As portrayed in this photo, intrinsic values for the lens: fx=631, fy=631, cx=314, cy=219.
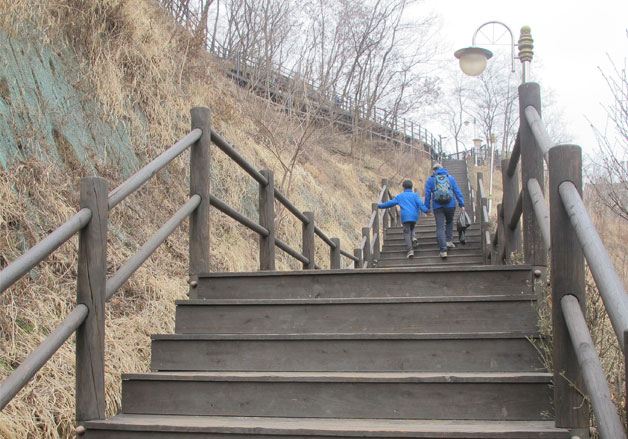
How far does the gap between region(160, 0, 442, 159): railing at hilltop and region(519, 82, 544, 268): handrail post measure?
7.95m

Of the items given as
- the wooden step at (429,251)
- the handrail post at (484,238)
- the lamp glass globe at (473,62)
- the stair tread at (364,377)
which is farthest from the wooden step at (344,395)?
the lamp glass globe at (473,62)

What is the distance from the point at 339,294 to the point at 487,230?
6.30 meters

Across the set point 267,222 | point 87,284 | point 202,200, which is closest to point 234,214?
point 202,200

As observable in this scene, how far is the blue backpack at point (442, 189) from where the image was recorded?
9.47 m

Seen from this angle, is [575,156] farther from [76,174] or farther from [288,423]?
[76,174]

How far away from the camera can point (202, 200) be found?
420 centimetres

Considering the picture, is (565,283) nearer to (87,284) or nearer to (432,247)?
(87,284)

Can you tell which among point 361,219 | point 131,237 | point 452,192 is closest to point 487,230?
point 452,192

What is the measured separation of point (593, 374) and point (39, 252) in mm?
1980

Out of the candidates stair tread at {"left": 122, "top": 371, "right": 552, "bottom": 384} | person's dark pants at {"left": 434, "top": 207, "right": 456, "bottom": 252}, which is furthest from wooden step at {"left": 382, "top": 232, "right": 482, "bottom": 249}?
stair tread at {"left": 122, "top": 371, "right": 552, "bottom": 384}

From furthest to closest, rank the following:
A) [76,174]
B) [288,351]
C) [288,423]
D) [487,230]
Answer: [487,230], [76,174], [288,351], [288,423]

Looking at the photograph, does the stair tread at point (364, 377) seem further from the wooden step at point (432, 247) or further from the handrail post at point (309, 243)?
A: the wooden step at point (432, 247)

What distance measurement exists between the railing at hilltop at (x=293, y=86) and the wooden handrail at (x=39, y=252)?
8.54 meters

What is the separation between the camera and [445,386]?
2.78m
